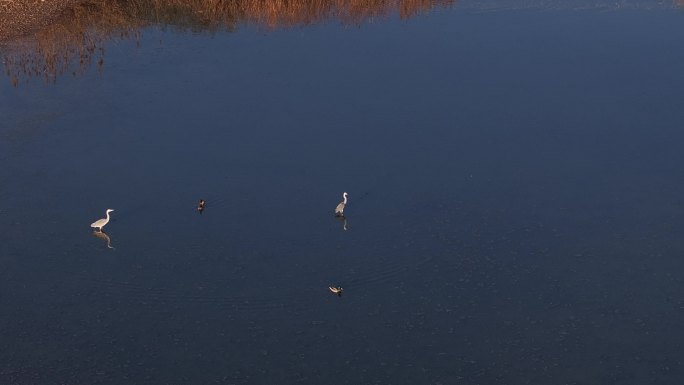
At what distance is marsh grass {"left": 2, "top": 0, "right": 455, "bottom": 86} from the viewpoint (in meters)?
25.1

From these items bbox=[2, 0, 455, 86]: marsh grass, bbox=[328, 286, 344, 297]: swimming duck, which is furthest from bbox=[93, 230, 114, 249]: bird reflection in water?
bbox=[2, 0, 455, 86]: marsh grass

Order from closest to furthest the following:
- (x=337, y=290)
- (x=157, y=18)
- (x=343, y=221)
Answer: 1. (x=337, y=290)
2. (x=343, y=221)
3. (x=157, y=18)

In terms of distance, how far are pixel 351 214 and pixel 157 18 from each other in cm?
1305

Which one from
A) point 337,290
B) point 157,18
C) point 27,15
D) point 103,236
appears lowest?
point 337,290

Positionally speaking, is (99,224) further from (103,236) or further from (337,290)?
(337,290)

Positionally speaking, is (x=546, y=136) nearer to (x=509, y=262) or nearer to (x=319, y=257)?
(x=509, y=262)

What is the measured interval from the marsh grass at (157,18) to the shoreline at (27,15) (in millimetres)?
262

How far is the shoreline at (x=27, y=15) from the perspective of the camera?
26156mm

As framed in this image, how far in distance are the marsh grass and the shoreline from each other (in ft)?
0.86

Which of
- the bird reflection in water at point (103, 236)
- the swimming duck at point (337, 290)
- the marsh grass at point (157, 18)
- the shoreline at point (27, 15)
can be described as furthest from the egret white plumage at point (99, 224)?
the shoreline at point (27, 15)

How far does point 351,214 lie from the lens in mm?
17906

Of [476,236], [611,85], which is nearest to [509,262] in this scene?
[476,236]

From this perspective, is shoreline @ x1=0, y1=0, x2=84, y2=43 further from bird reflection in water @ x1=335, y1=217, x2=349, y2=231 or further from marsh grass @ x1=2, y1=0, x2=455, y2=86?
bird reflection in water @ x1=335, y1=217, x2=349, y2=231

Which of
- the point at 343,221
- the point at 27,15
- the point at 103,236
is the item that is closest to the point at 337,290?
the point at 343,221
